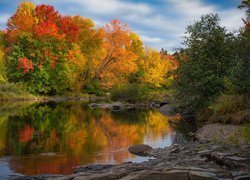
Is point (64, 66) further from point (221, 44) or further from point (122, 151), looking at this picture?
point (122, 151)

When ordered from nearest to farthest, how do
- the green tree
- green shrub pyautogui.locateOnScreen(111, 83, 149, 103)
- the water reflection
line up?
1. the water reflection
2. the green tree
3. green shrub pyautogui.locateOnScreen(111, 83, 149, 103)

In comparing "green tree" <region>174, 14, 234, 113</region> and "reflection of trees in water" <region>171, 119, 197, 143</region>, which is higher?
"green tree" <region>174, 14, 234, 113</region>

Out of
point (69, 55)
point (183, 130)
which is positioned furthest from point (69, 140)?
point (69, 55)

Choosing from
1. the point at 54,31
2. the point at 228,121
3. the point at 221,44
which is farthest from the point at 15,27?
the point at 228,121

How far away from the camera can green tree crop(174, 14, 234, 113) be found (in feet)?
88.9

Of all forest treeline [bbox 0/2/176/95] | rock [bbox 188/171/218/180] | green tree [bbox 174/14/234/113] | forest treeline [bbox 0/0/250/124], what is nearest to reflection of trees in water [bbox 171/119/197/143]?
green tree [bbox 174/14/234/113]

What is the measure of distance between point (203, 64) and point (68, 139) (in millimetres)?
12796

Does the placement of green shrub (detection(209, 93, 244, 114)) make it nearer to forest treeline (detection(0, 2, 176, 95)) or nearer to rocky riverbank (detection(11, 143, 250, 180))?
rocky riverbank (detection(11, 143, 250, 180))

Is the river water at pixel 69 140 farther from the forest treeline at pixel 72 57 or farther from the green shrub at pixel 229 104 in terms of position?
the forest treeline at pixel 72 57

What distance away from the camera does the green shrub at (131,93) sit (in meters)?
44.2

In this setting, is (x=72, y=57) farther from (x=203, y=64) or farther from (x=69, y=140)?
(x=69, y=140)

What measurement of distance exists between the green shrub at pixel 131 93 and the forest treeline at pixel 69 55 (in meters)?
10.3

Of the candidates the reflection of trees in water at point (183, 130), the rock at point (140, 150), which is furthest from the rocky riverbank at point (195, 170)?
the reflection of trees in water at point (183, 130)

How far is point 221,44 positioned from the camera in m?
A: 28.1
